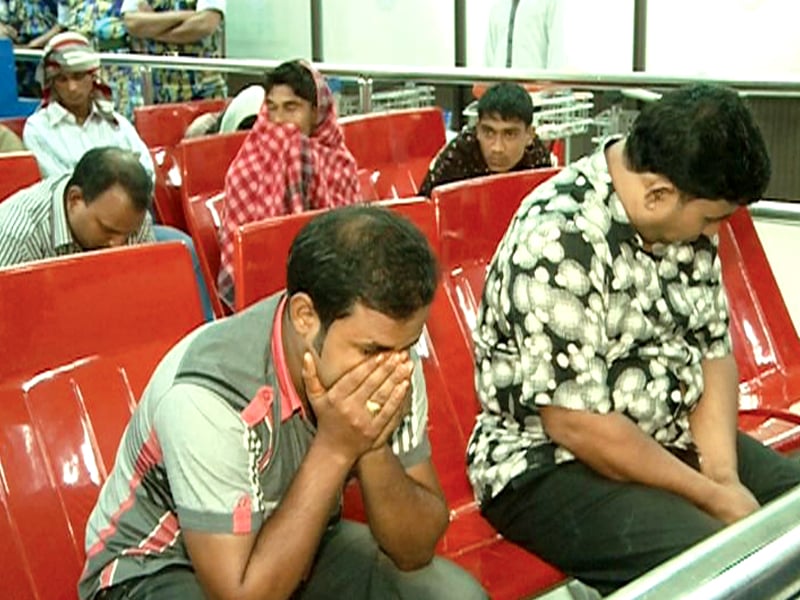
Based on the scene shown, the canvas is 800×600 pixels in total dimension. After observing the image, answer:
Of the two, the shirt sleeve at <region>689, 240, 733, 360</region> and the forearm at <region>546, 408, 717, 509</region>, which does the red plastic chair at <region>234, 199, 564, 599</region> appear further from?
the shirt sleeve at <region>689, 240, 733, 360</region>

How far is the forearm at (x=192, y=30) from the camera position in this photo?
4.94 meters

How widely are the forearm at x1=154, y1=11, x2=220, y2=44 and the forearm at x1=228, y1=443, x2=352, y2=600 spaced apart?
3829 mm

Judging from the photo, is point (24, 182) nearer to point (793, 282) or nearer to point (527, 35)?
point (793, 282)

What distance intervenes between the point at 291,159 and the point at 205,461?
2.06 m

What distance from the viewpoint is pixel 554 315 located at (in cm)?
175

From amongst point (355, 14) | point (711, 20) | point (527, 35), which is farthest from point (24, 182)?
point (355, 14)

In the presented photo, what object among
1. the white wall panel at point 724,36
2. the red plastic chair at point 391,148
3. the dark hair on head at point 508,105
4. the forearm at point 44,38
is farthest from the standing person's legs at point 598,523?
the forearm at point 44,38

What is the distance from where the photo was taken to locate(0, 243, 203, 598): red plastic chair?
1648mm

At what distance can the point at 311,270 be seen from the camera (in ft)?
4.64

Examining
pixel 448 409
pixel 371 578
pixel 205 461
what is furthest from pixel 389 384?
pixel 448 409

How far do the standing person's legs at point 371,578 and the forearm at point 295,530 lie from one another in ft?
0.61

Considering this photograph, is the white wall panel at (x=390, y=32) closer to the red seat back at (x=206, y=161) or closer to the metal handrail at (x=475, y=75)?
the metal handrail at (x=475, y=75)

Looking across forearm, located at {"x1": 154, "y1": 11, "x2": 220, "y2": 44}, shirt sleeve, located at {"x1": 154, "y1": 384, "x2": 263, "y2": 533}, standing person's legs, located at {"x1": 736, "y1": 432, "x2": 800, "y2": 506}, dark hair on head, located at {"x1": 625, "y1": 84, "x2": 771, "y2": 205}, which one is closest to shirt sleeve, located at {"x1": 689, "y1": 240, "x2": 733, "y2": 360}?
standing person's legs, located at {"x1": 736, "y1": 432, "x2": 800, "y2": 506}

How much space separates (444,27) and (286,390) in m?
5.03
